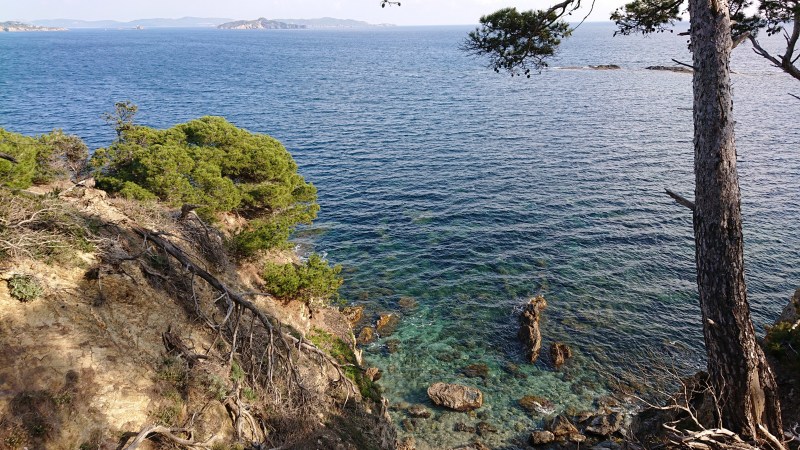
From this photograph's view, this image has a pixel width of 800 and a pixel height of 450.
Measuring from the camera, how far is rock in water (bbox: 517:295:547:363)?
24000mm

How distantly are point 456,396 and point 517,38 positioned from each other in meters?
15.5

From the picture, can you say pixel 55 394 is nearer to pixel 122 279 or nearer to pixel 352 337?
pixel 122 279

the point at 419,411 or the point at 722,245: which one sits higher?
the point at 722,245

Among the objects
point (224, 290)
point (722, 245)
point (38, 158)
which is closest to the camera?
point (722, 245)

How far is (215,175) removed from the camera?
25703mm

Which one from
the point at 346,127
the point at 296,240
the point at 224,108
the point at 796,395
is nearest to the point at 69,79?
the point at 224,108

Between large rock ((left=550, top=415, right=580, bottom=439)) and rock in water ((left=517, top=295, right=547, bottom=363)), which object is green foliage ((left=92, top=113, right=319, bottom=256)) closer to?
rock in water ((left=517, top=295, right=547, bottom=363))

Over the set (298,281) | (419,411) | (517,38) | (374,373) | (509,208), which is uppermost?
(517,38)

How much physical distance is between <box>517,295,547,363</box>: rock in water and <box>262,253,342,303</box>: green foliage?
34.8 ft

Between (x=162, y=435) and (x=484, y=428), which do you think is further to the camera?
(x=484, y=428)

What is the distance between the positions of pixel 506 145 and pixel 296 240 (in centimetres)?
3021

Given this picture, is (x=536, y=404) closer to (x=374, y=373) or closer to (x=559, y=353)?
(x=559, y=353)

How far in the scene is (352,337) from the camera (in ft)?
79.5

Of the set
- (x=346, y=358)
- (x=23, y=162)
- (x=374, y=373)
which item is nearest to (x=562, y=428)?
(x=374, y=373)
